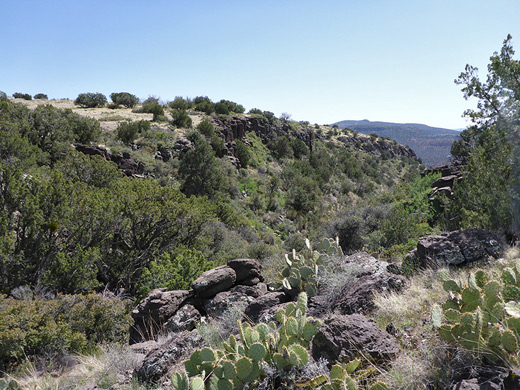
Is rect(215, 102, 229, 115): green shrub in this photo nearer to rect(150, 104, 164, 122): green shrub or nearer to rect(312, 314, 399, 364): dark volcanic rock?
rect(150, 104, 164, 122): green shrub

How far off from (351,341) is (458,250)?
13.7 feet

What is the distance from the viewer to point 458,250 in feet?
19.7

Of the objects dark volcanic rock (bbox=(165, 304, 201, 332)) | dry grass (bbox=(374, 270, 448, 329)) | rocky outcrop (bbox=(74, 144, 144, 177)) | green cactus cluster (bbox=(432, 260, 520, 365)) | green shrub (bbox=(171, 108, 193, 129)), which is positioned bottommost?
dark volcanic rock (bbox=(165, 304, 201, 332))

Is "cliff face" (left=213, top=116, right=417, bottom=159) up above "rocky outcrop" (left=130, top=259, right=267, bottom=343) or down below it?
above

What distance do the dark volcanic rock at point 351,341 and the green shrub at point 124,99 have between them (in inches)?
1626

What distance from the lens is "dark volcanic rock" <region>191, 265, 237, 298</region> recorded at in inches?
265

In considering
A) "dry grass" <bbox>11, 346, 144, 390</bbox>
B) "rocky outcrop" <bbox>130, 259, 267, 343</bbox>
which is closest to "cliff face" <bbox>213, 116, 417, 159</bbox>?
"rocky outcrop" <bbox>130, 259, 267, 343</bbox>

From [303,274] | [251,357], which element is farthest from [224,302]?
[251,357]

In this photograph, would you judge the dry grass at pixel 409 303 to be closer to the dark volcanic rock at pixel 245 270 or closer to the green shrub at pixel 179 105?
the dark volcanic rock at pixel 245 270

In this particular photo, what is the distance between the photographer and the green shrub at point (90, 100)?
121 feet

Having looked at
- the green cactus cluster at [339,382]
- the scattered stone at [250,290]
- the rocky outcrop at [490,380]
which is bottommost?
the scattered stone at [250,290]

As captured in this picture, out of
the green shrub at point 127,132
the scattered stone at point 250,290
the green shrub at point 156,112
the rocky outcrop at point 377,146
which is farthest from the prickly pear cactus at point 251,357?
the rocky outcrop at point 377,146

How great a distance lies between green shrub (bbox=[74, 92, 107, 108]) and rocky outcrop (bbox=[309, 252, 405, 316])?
129 feet

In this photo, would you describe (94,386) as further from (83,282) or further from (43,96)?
(43,96)
